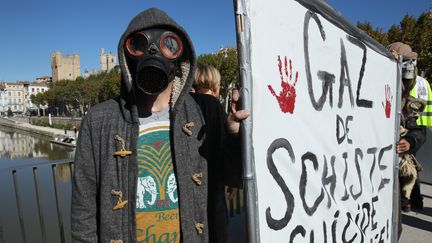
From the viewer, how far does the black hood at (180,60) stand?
1405 millimetres

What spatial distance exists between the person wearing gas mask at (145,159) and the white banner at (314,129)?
22cm

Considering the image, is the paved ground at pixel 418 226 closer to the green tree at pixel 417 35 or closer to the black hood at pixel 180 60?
the black hood at pixel 180 60

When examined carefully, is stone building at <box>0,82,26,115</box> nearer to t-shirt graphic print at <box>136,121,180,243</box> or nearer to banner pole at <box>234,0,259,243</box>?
t-shirt graphic print at <box>136,121,180,243</box>

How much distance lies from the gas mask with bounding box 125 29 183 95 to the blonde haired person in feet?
4.57

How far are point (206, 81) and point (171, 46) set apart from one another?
145cm

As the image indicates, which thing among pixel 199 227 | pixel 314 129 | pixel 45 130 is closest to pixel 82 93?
pixel 45 130

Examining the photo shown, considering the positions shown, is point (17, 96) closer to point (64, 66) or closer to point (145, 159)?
point (64, 66)

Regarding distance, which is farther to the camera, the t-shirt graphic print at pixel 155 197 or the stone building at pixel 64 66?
the stone building at pixel 64 66

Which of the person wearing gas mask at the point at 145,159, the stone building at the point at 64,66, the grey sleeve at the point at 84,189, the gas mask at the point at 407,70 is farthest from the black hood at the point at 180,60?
the stone building at the point at 64,66

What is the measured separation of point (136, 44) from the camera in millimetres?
1414

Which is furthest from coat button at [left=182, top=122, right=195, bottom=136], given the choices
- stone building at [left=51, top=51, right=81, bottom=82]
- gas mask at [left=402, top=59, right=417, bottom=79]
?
stone building at [left=51, top=51, right=81, bottom=82]

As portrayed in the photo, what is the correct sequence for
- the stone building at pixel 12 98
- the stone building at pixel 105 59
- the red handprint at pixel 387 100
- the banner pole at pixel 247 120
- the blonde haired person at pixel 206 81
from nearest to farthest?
the banner pole at pixel 247 120, the red handprint at pixel 387 100, the blonde haired person at pixel 206 81, the stone building at pixel 105 59, the stone building at pixel 12 98

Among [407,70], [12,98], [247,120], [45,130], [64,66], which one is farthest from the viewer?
[12,98]

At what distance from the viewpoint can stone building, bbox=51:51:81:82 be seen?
96500 millimetres
